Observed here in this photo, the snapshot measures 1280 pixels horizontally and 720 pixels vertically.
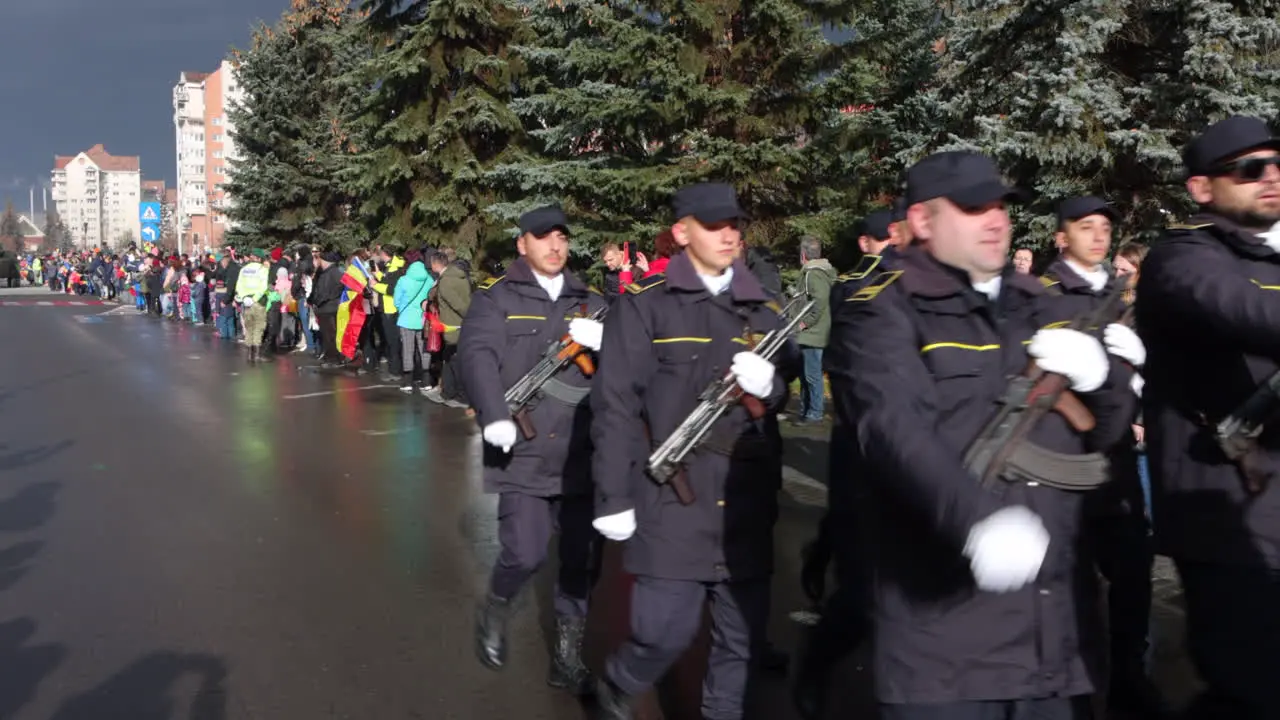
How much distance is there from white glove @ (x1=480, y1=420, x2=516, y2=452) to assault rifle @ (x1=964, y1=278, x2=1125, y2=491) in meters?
2.68

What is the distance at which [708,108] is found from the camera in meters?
15.9

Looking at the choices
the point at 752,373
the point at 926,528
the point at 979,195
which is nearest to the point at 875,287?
the point at 979,195

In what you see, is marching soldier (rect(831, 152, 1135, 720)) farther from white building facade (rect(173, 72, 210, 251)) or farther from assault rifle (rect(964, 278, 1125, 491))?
white building facade (rect(173, 72, 210, 251))

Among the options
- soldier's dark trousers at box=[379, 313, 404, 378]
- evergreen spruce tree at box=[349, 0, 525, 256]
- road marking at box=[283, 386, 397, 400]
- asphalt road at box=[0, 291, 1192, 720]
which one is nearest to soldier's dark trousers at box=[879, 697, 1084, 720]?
asphalt road at box=[0, 291, 1192, 720]

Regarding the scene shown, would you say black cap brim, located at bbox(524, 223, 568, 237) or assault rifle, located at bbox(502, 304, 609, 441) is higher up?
black cap brim, located at bbox(524, 223, 568, 237)

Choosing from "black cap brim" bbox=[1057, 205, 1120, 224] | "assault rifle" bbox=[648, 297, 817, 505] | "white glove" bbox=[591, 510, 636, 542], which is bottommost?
"white glove" bbox=[591, 510, 636, 542]

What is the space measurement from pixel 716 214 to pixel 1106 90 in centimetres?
876

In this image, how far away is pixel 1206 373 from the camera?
3463 millimetres

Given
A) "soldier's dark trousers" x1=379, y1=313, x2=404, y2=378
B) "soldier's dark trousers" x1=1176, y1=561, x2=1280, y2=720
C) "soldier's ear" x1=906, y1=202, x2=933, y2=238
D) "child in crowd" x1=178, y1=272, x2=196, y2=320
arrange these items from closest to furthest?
"soldier's ear" x1=906, y1=202, x2=933, y2=238, "soldier's dark trousers" x1=1176, y1=561, x2=1280, y2=720, "soldier's dark trousers" x1=379, y1=313, x2=404, y2=378, "child in crowd" x1=178, y1=272, x2=196, y2=320

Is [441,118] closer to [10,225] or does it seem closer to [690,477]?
[690,477]

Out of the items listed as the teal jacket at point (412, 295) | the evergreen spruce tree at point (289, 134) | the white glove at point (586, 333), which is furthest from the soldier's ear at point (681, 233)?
the evergreen spruce tree at point (289, 134)

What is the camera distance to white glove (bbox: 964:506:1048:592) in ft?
7.88

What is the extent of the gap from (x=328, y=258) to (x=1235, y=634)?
57.0 feet

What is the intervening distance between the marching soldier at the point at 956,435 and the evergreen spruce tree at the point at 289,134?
3396 cm
